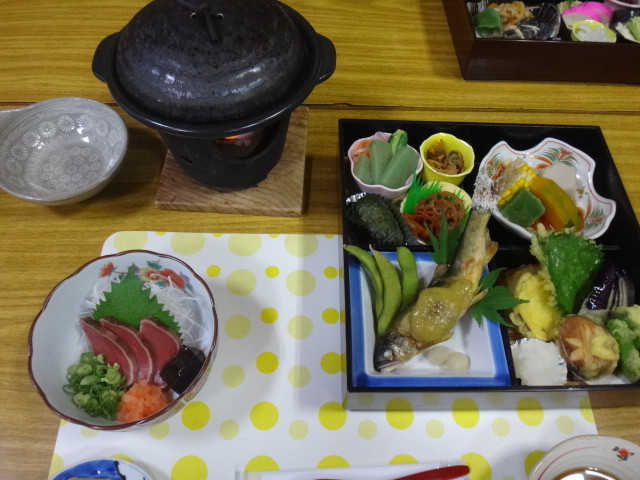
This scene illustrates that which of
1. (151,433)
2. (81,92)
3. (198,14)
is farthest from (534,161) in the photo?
(81,92)

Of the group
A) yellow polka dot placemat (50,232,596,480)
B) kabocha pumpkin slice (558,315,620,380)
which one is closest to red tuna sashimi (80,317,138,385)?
yellow polka dot placemat (50,232,596,480)

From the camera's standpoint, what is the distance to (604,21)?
166cm

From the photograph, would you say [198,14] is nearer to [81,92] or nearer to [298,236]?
[298,236]

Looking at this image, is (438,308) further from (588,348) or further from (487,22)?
(487,22)

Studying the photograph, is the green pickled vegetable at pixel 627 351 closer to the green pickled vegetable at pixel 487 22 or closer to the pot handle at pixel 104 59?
the green pickled vegetable at pixel 487 22

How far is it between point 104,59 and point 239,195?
0.44 meters

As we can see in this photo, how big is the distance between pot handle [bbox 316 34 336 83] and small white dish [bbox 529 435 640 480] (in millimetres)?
825

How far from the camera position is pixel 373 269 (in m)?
1.05

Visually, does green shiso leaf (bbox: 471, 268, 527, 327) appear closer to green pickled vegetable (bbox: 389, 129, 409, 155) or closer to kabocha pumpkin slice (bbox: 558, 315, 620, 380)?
kabocha pumpkin slice (bbox: 558, 315, 620, 380)

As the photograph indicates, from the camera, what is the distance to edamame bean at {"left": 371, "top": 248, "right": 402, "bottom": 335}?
3.34 ft

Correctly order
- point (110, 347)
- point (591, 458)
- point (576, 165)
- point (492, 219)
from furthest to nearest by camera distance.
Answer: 1. point (576, 165)
2. point (492, 219)
3. point (110, 347)
4. point (591, 458)

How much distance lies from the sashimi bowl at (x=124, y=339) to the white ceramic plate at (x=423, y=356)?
295 mm

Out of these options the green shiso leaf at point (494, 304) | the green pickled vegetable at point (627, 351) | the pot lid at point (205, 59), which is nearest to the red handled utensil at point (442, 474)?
the green shiso leaf at point (494, 304)

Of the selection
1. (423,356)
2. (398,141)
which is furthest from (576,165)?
(423,356)
